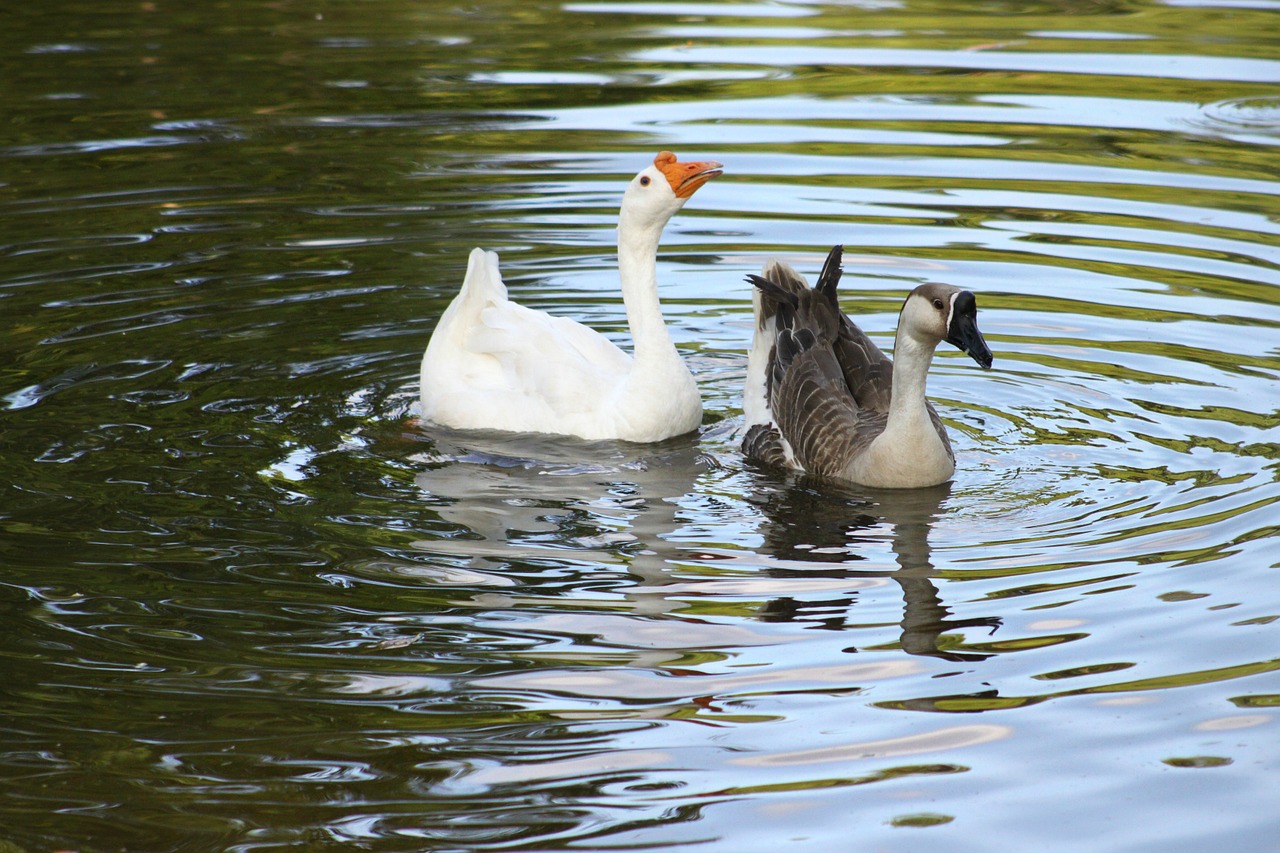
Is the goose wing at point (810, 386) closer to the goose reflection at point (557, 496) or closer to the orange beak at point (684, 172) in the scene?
the goose reflection at point (557, 496)

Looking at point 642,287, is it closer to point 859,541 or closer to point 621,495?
point 621,495

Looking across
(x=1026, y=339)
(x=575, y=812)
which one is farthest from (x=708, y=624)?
(x=1026, y=339)

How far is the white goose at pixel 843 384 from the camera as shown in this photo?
7926 millimetres

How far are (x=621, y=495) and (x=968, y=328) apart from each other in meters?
1.94

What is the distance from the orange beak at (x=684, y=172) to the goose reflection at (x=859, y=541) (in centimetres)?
171

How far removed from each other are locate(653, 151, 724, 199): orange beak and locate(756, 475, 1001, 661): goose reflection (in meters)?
1.71

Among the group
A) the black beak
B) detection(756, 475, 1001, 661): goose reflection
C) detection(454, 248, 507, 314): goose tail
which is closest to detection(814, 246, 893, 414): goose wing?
detection(756, 475, 1001, 661): goose reflection

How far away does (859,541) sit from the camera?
751 cm

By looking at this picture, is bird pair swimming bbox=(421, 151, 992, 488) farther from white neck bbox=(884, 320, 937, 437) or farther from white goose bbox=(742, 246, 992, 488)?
white neck bbox=(884, 320, 937, 437)

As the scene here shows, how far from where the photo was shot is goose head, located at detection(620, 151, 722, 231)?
342 inches

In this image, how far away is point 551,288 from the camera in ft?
38.1

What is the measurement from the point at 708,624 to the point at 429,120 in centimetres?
1019

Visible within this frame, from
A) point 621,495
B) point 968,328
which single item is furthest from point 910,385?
point 621,495

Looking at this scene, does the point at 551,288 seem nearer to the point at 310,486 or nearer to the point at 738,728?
the point at 310,486
